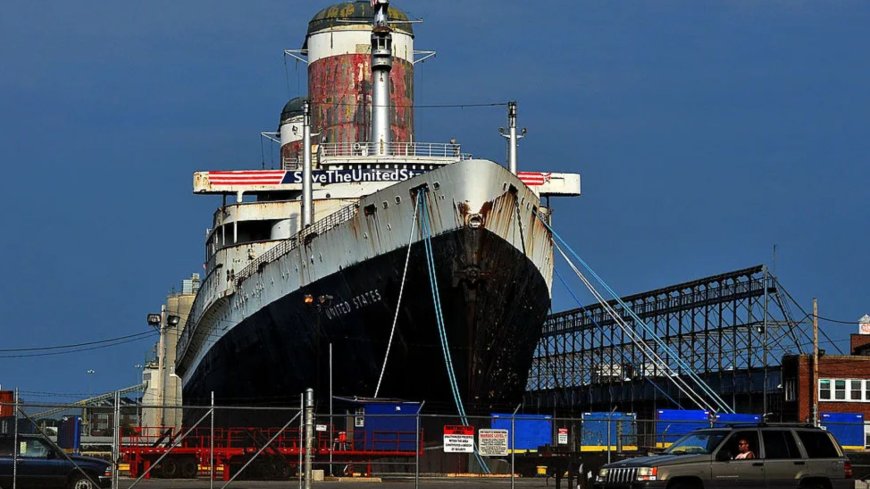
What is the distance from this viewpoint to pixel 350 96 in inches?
2151

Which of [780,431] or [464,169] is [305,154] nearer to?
[464,169]

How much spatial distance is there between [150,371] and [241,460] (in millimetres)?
60882

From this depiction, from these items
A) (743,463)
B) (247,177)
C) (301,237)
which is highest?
(247,177)

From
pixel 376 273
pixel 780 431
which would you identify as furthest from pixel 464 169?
pixel 780 431

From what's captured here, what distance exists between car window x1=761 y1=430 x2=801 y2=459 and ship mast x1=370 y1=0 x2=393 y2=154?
24663mm

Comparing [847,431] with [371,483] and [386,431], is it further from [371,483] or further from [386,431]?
[371,483]

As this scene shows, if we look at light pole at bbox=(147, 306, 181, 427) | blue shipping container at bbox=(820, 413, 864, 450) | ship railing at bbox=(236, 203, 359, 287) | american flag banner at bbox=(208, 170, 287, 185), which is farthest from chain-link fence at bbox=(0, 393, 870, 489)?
light pole at bbox=(147, 306, 181, 427)

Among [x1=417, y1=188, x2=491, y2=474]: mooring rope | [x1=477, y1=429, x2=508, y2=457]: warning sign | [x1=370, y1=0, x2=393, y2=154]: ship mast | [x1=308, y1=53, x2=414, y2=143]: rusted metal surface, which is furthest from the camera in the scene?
[x1=308, y1=53, x2=414, y2=143]: rusted metal surface

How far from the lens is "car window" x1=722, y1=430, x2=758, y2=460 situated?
69.8 ft

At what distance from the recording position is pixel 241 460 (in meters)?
32.2

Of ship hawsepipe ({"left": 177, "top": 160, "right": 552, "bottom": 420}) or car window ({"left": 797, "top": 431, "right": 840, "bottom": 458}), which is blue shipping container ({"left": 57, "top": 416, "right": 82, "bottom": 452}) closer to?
ship hawsepipe ({"left": 177, "top": 160, "right": 552, "bottom": 420})

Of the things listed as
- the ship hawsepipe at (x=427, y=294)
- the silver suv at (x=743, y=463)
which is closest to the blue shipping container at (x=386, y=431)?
the ship hawsepipe at (x=427, y=294)

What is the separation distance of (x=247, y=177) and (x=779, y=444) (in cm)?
3109

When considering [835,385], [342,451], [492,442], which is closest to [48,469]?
[492,442]
